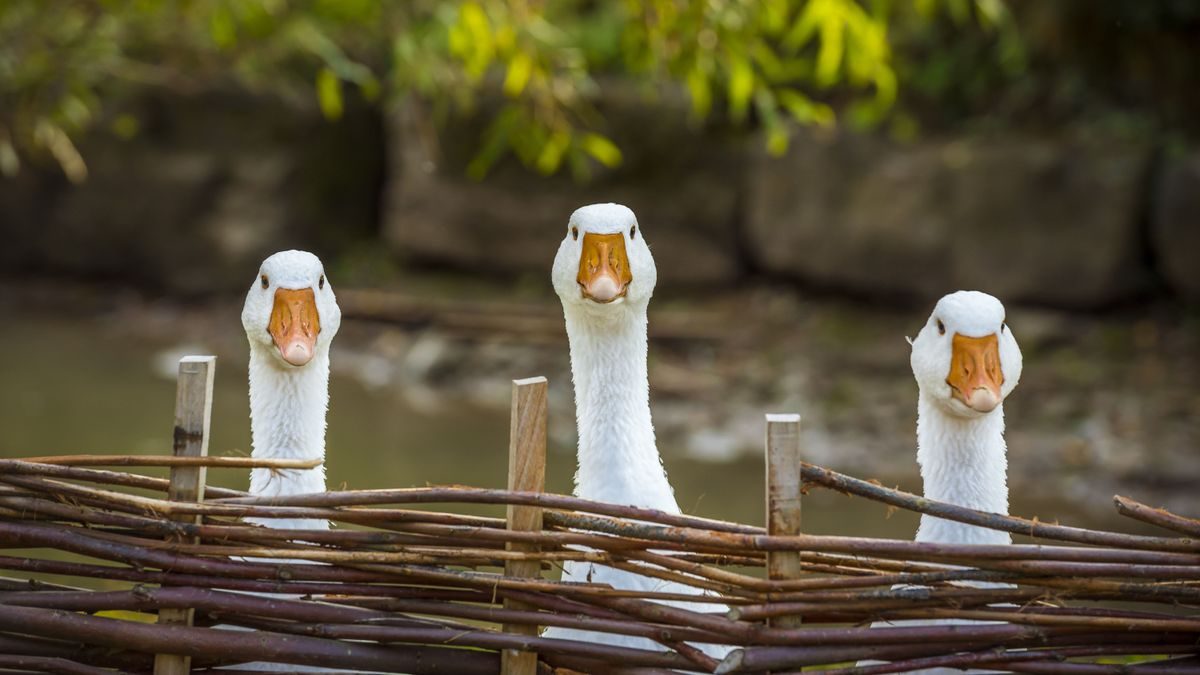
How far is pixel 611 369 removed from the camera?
2109mm

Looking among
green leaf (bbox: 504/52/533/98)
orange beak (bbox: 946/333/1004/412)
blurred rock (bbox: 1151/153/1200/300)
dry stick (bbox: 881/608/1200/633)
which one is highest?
blurred rock (bbox: 1151/153/1200/300)

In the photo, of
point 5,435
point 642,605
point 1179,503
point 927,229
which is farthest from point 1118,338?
point 642,605

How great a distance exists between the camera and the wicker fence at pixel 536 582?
1.70 meters

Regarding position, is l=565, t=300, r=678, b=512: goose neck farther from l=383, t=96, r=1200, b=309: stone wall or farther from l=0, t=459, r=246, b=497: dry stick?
l=383, t=96, r=1200, b=309: stone wall

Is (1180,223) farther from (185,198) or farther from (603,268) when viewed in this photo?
(185,198)

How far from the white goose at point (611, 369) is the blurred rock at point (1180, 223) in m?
5.30

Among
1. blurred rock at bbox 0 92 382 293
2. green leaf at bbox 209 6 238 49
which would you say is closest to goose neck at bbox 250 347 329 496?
green leaf at bbox 209 6 238 49

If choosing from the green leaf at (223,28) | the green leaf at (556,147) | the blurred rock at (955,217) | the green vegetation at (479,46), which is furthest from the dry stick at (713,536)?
the blurred rock at (955,217)

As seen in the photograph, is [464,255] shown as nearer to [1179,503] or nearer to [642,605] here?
[1179,503]

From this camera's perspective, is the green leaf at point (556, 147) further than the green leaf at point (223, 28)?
Yes

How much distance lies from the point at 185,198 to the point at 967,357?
7.52 meters

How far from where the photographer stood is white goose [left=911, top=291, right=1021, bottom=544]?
72.2 inches

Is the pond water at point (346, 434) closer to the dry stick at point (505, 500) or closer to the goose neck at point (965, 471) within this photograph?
the goose neck at point (965, 471)

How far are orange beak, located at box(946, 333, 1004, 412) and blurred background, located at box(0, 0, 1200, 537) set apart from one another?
2.06 m
